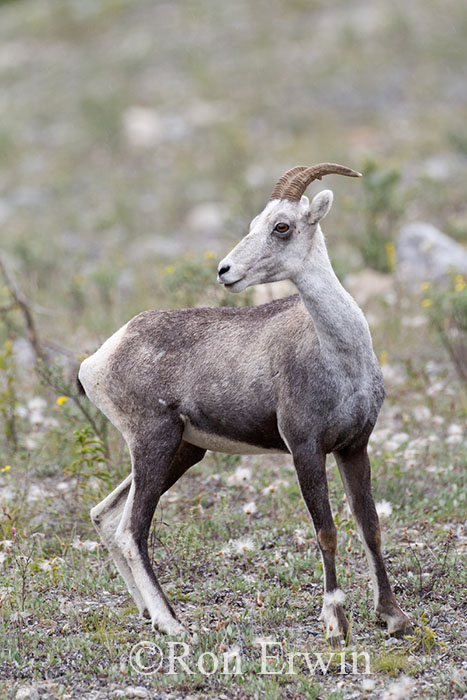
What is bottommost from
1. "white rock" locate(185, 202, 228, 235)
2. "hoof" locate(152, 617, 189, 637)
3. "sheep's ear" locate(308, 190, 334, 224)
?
"white rock" locate(185, 202, 228, 235)

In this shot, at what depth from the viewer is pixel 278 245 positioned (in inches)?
161

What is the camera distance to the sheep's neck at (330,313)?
13.5 feet

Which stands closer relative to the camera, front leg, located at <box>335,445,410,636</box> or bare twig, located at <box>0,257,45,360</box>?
front leg, located at <box>335,445,410,636</box>

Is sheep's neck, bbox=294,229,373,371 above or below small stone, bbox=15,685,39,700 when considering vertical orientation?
above

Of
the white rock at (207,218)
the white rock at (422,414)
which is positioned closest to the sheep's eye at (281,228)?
the white rock at (422,414)

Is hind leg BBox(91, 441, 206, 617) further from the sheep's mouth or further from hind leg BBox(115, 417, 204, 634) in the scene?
the sheep's mouth

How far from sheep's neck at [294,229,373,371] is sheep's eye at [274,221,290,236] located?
6.6 inches

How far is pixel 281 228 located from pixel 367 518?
145cm

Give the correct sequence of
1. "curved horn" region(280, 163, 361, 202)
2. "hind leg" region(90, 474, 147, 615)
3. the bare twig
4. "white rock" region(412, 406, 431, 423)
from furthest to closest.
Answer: the bare twig
"white rock" region(412, 406, 431, 423)
"hind leg" region(90, 474, 147, 615)
"curved horn" region(280, 163, 361, 202)

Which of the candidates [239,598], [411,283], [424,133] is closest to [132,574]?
[239,598]

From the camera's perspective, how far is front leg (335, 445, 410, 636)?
4.32 metres

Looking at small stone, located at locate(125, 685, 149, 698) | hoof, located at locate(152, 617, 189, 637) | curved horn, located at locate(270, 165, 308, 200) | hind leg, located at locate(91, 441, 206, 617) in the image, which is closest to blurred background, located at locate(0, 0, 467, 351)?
hind leg, located at locate(91, 441, 206, 617)

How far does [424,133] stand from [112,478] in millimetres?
13839

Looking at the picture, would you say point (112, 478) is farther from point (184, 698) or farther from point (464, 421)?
point (464, 421)
